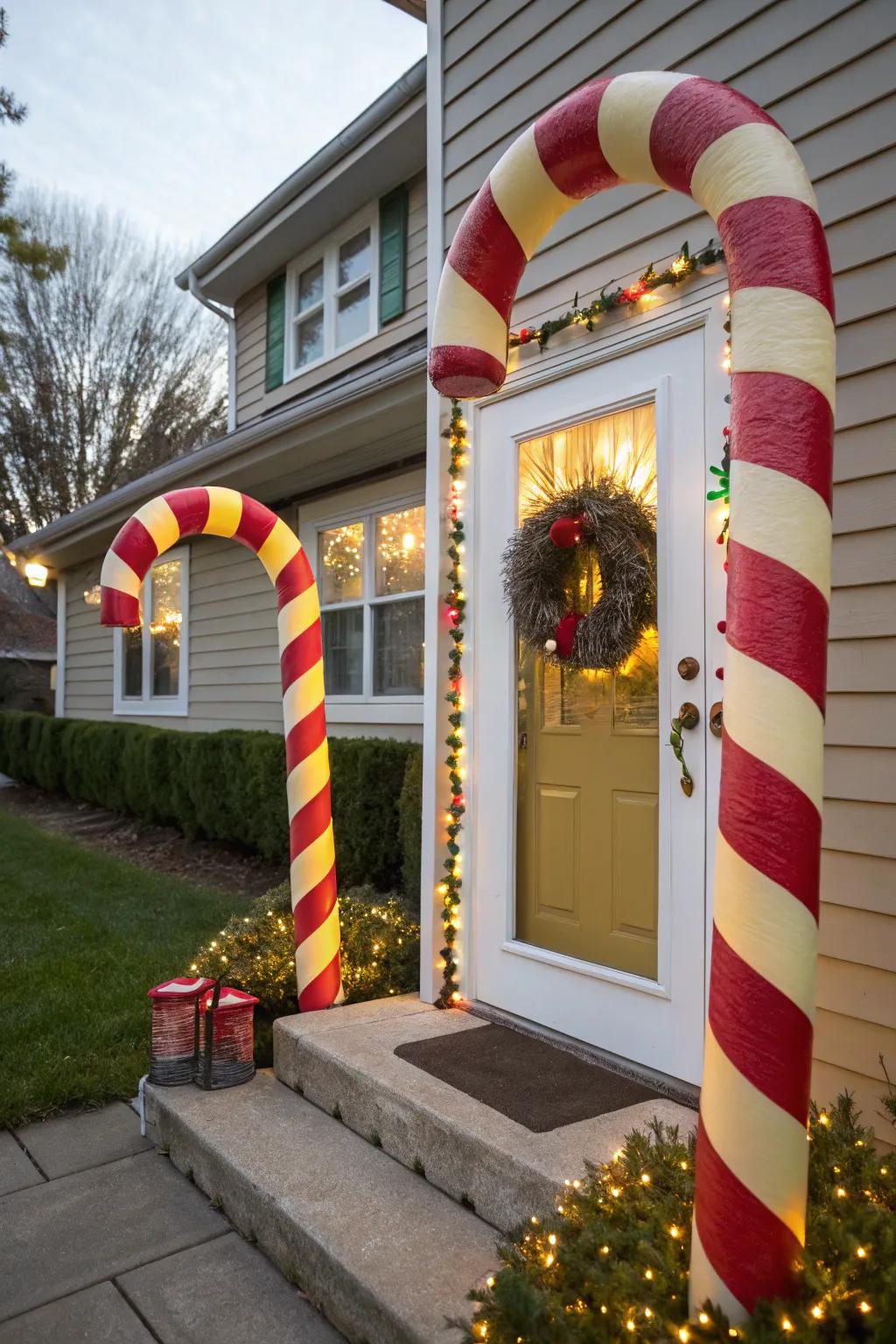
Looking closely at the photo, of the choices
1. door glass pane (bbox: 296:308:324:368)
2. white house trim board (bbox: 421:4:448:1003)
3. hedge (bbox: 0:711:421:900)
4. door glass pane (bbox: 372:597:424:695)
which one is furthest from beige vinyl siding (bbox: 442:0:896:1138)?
door glass pane (bbox: 296:308:324:368)

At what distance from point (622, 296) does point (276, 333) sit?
6578 millimetres

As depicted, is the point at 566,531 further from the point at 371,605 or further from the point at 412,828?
the point at 371,605

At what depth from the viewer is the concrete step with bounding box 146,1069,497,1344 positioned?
2.09 m

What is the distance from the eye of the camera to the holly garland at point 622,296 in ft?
9.71

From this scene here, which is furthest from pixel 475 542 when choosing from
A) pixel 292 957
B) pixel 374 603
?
pixel 374 603

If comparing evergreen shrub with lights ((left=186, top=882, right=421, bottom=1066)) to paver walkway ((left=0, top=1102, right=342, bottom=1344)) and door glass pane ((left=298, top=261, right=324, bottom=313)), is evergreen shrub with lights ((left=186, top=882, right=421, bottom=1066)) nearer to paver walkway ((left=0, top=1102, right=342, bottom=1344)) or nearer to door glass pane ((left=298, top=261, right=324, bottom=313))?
paver walkway ((left=0, top=1102, right=342, bottom=1344))

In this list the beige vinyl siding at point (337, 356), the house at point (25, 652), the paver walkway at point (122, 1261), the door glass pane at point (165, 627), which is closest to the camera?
the paver walkway at point (122, 1261)

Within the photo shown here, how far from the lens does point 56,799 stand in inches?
460

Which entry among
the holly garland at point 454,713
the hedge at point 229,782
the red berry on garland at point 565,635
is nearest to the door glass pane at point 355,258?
the hedge at point 229,782

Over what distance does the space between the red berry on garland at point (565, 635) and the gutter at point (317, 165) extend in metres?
4.99

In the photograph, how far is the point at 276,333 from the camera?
357 inches

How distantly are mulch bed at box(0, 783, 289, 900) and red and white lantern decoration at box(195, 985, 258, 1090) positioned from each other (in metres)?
3.34

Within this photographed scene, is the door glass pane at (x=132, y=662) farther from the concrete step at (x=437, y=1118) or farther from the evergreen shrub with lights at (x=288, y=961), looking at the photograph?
the concrete step at (x=437, y=1118)

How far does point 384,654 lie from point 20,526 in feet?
52.9
